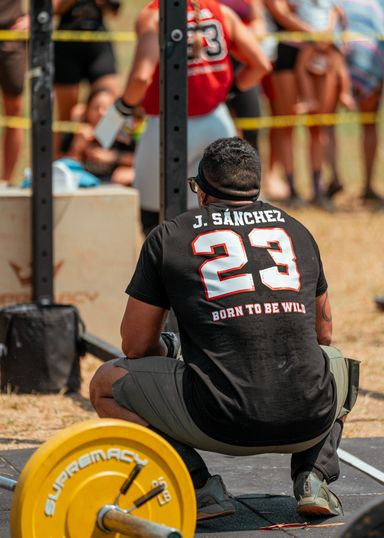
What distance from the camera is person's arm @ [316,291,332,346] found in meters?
4.32

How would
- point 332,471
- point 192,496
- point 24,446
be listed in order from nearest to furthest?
point 192,496, point 332,471, point 24,446

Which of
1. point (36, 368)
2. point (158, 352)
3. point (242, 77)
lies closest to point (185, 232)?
point (158, 352)

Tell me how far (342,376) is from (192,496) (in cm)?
90

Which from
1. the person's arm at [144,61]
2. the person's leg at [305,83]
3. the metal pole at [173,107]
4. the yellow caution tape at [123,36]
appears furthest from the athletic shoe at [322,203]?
the metal pole at [173,107]

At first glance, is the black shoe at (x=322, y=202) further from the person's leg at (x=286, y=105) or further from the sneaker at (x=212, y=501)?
the sneaker at (x=212, y=501)

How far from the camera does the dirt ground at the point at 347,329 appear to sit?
A: 18.6 feet

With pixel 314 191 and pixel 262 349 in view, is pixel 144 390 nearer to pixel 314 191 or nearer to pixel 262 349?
pixel 262 349

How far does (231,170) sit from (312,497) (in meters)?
1.06

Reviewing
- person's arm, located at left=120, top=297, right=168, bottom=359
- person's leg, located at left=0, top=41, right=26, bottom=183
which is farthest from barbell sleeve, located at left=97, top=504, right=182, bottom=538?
person's leg, located at left=0, top=41, right=26, bottom=183

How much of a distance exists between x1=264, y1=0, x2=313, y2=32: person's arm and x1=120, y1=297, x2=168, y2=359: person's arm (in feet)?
26.3

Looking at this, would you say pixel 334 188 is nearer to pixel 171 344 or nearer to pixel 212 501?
pixel 171 344

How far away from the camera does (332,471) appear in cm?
430

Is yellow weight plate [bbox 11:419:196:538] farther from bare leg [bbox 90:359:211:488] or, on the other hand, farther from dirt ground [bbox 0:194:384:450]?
dirt ground [bbox 0:194:384:450]

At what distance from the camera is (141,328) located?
164 inches
